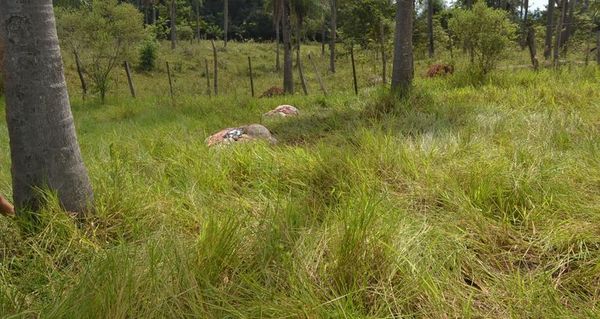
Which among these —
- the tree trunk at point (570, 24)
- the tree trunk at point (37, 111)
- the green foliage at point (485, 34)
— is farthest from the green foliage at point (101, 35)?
the tree trunk at point (570, 24)

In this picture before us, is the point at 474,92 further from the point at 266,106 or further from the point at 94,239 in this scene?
the point at 94,239

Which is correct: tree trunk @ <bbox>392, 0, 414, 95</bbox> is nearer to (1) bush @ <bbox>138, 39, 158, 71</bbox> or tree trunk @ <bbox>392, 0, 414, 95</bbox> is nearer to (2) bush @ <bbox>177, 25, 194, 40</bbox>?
(1) bush @ <bbox>138, 39, 158, 71</bbox>

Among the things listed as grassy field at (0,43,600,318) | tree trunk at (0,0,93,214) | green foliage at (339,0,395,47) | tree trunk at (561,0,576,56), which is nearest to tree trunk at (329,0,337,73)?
green foliage at (339,0,395,47)

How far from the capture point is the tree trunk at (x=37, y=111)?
233 cm

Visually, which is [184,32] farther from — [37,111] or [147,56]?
[37,111]

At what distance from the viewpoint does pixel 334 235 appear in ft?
7.33

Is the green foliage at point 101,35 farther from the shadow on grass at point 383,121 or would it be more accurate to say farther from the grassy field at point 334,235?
the grassy field at point 334,235

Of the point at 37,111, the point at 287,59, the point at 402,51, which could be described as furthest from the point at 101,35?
the point at 37,111

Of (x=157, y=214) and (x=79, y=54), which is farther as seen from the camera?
(x=79, y=54)

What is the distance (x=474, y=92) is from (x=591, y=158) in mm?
4511

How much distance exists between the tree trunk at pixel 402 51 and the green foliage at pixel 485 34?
2.00 m

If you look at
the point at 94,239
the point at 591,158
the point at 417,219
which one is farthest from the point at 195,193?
the point at 591,158

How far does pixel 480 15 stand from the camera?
960 cm

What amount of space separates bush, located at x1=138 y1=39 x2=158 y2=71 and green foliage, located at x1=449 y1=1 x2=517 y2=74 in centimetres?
Answer: 1926
